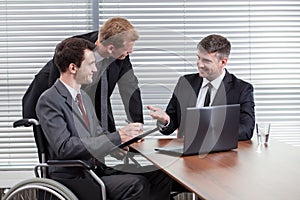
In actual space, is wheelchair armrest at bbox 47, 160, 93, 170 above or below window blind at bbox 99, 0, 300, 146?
below

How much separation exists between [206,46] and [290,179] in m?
1.50

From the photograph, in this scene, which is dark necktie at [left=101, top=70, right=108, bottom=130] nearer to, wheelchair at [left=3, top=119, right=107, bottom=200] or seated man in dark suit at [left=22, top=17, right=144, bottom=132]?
seated man in dark suit at [left=22, top=17, right=144, bottom=132]

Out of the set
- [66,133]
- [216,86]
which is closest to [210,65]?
[216,86]

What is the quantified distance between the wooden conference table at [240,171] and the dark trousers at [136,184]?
0.59 feet

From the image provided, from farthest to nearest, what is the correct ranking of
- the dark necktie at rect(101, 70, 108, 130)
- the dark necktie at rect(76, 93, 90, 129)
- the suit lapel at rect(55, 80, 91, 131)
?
the dark necktie at rect(101, 70, 108, 130) → the dark necktie at rect(76, 93, 90, 129) → the suit lapel at rect(55, 80, 91, 131)

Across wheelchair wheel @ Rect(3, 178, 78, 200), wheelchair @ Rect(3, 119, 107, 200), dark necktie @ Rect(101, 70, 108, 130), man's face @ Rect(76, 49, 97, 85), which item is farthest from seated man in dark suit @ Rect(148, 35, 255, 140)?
wheelchair wheel @ Rect(3, 178, 78, 200)

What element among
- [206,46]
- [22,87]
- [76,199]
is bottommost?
[76,199]

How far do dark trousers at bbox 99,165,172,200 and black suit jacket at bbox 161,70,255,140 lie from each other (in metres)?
0.35

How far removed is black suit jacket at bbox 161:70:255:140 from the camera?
11.5 feet

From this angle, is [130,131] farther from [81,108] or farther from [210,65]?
[210,65]

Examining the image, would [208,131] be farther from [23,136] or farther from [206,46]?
[23,136]

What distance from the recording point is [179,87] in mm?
3951

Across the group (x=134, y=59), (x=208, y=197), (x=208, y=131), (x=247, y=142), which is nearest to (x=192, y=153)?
(x=208, y=131)

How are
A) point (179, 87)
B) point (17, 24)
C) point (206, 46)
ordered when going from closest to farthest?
point (206, 46), point (179, 87), point (17, 24)
